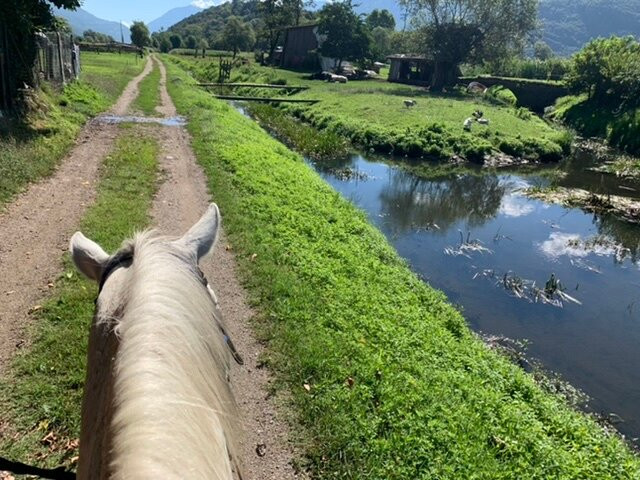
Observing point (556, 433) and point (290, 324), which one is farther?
point (290, 324)

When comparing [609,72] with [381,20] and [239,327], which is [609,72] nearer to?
[239,327]

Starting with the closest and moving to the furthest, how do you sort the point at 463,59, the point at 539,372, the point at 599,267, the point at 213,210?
the point at 213,210 → the point at 539,372 → the point at 599,267 → the point at 463,59

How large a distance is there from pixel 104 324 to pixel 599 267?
14157mm

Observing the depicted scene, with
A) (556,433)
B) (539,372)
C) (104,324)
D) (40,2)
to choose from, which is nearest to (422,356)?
(556,433)

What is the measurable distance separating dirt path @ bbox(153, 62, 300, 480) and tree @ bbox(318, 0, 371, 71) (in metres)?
43.8

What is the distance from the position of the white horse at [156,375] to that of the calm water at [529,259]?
774 centimetres

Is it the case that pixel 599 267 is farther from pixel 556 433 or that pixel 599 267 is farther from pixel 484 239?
pixel 556 433

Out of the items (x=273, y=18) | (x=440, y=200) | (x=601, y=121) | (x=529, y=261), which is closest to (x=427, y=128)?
(x=440, y=200)

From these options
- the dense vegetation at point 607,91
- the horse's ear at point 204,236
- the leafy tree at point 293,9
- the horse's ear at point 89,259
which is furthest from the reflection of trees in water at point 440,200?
the leafy tree at point 293,9

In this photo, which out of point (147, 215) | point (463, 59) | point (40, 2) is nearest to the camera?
point (147, 215)

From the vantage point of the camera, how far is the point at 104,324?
1.98 meters

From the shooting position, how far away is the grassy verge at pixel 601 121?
30.3 metres

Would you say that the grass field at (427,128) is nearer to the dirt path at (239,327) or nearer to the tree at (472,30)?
the dirt path at (239,327)

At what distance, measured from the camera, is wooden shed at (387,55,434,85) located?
56.1 metres
